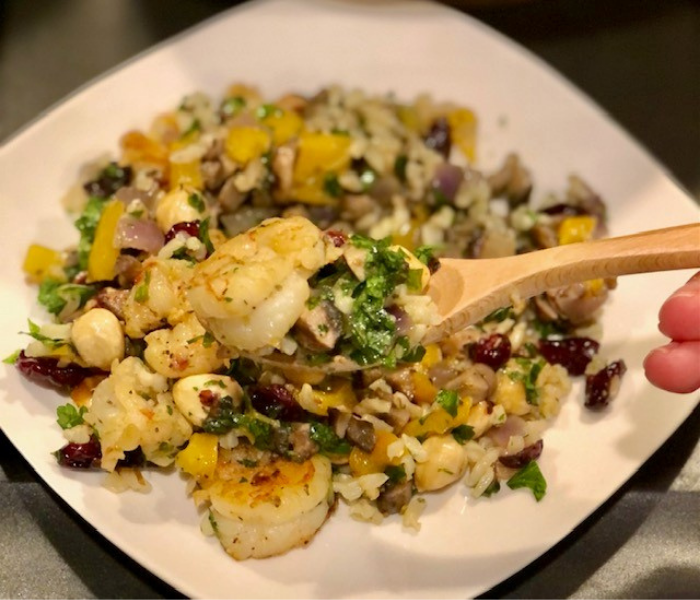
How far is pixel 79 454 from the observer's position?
58.9 inches

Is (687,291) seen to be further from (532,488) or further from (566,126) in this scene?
(566,126)

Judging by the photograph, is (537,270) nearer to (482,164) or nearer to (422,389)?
(422,389)

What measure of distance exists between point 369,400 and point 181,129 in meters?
0.91

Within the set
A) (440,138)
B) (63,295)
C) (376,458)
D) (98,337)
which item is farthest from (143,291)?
(440,138)

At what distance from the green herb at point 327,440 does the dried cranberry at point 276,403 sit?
0.04 m

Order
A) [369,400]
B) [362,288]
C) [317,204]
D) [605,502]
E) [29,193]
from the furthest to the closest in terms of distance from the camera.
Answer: [317,204] → [29,193] → [605,502] → [369,400] → [362,288]

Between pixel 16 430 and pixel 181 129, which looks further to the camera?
pixel 181 129

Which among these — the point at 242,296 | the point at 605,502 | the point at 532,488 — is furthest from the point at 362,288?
the point at 605,502

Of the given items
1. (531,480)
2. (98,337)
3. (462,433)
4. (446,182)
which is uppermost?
(98,337)

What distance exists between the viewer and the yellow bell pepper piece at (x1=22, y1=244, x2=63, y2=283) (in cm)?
176

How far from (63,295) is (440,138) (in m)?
1.01

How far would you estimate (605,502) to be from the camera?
163 centimetres

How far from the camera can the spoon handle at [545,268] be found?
137 centimetres

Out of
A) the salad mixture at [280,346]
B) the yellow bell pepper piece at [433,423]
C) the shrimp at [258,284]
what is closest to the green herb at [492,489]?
the salad mixture at [280,346]
